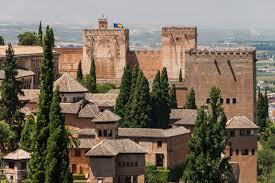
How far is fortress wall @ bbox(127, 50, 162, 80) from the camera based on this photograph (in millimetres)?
93188

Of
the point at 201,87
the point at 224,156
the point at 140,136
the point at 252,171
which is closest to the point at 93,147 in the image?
the point at 140,136

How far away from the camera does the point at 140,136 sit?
190ft

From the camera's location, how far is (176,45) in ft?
300

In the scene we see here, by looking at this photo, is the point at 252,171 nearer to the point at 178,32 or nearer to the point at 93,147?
the point at 93,147

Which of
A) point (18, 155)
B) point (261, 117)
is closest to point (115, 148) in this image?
point (18, 155)

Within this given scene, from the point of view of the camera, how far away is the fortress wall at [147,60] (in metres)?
93.2

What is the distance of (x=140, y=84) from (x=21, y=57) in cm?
1677

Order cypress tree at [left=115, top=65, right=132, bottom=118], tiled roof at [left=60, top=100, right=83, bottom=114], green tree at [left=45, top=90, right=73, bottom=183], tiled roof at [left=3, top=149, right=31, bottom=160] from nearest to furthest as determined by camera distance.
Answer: green tree at [left=45, top=90, right=73, bottom=183], tiled roof at [left=3, top=149, right=31, bottom=160], tiled roof at [left=60, top=100, right=83, bottom=114], cypress tree at [left=115, top=65, right=132, bottom=118]

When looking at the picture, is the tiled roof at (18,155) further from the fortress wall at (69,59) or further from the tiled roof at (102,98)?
the fortress wall at (69,59)

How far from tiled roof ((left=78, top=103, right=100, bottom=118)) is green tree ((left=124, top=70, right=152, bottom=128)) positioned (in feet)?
7.85

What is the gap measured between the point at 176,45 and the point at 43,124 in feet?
148

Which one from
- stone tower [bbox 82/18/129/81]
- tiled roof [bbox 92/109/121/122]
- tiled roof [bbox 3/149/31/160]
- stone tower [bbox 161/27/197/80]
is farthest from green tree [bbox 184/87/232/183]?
stone tower [bbox 82/18/129/81]

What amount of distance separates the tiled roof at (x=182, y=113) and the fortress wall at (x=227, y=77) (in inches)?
257

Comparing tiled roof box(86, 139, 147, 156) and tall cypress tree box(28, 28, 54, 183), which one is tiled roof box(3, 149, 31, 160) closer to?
tall cypress tree box(28, 28, 54, 183)
